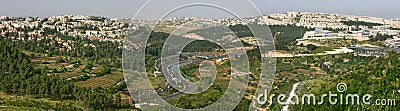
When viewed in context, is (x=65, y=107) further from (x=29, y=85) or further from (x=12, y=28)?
(x=12, y=28)

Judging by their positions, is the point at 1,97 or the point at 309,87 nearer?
the point at 309,87

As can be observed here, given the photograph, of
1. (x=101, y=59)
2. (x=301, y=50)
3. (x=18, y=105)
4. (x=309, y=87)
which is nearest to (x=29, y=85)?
(x=18, y=105)

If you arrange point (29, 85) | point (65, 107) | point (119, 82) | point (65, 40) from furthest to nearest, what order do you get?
1. point (65, 40)
2. point (119, 82)
3. point (29, 85)
4. point (65, 107)

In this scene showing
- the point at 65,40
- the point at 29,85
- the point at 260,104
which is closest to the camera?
the point at 260,104

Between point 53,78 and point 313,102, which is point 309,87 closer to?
point 313,102

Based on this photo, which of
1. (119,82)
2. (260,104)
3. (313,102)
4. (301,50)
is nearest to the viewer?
(313,102)

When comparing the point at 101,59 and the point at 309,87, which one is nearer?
the point at 309,87

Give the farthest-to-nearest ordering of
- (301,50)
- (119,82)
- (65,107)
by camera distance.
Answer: (301,50), (119,82), (65,107)

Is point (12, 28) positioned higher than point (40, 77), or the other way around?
point (12, 28)

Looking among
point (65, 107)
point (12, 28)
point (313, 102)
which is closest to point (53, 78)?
point (65, 107)

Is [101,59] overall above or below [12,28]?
below
